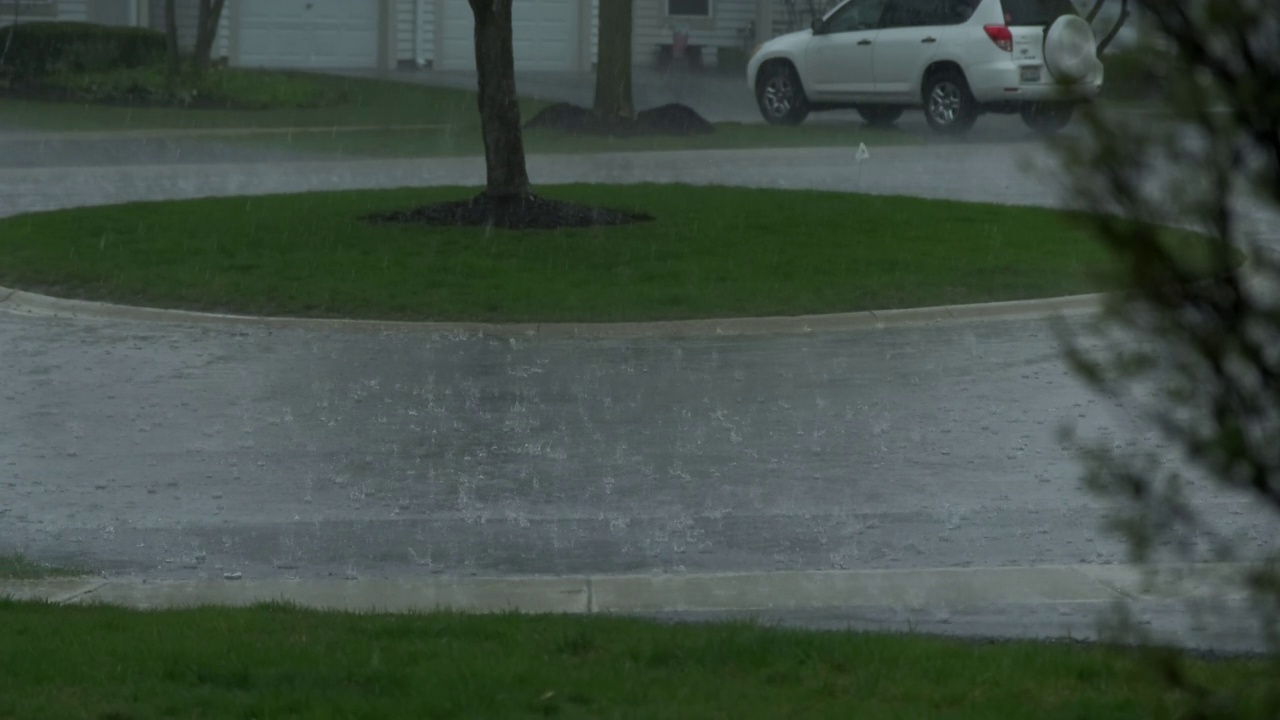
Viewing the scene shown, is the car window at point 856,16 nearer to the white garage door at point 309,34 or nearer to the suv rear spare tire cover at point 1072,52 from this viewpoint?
the white garage door at point 309,34

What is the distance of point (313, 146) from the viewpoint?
2533 cm

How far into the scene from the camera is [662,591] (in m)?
6.76

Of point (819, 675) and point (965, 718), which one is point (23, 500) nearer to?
point (819, 675)

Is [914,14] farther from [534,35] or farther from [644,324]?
[644,324]

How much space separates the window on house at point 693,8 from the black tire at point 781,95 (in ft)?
48.6

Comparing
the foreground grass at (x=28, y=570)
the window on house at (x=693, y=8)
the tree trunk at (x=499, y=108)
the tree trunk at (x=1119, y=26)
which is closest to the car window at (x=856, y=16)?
the tree trunk at (x=499, y=108)

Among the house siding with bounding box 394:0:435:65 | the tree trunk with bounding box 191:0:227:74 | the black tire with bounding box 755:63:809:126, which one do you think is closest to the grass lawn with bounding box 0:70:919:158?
the black tire with bounding box 755:63:809:126

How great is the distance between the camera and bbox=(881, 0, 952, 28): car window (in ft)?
87.0

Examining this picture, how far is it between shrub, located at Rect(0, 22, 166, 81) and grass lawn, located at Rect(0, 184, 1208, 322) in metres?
16.9

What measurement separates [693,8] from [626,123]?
17.6 metres

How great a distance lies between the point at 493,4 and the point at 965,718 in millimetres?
11972

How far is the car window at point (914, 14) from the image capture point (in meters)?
26.5

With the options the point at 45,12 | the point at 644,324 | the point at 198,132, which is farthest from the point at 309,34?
the point at 644,324

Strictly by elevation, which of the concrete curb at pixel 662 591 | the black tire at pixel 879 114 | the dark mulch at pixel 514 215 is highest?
Answer: the concrete curb at pixel 662 591
